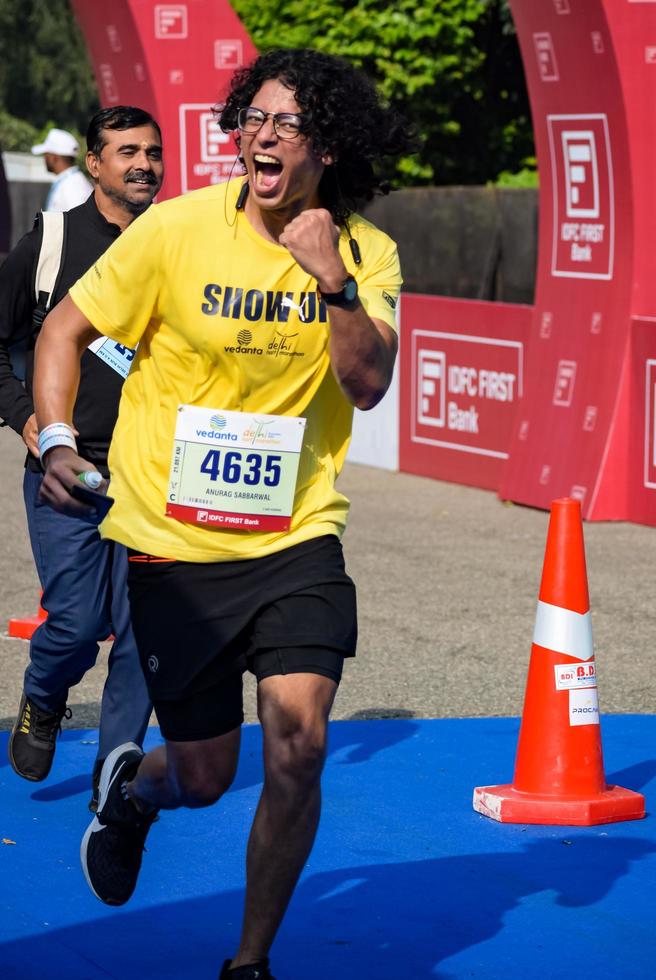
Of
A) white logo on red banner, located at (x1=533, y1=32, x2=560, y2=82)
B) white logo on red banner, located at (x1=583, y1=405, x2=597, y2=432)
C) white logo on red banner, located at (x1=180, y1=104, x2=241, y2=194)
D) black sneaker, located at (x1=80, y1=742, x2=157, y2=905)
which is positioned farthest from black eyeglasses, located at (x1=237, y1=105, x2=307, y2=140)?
white logo on red banner, located at (x1=180, y1=104, x2=241, y2=194)

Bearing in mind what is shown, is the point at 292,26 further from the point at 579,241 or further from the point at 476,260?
the point at 579,241

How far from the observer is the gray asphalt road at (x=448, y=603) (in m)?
6.87

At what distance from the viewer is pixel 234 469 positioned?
12.6ft

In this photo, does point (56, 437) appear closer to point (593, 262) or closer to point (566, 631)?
point (566, 631)

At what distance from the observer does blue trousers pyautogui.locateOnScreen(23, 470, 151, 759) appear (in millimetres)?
5086

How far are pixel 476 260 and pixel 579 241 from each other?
9.11ft

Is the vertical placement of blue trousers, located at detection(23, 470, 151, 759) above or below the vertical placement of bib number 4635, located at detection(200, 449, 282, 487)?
below

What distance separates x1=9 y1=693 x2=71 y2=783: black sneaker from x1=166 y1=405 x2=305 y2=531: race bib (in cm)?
177

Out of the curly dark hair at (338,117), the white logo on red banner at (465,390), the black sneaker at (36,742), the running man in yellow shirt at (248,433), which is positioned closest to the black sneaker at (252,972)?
the running man in yellow shirt at (248,433)

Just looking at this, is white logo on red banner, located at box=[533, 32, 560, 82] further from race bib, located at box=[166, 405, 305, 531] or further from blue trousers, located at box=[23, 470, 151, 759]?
race bib, located at box=[166, 405, 305, 531]

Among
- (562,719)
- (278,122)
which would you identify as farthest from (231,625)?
(562,719)

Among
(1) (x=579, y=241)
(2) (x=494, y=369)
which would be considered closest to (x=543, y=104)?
(1) (x=579, y=241)

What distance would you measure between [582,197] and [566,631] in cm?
603

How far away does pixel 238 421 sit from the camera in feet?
12.6
